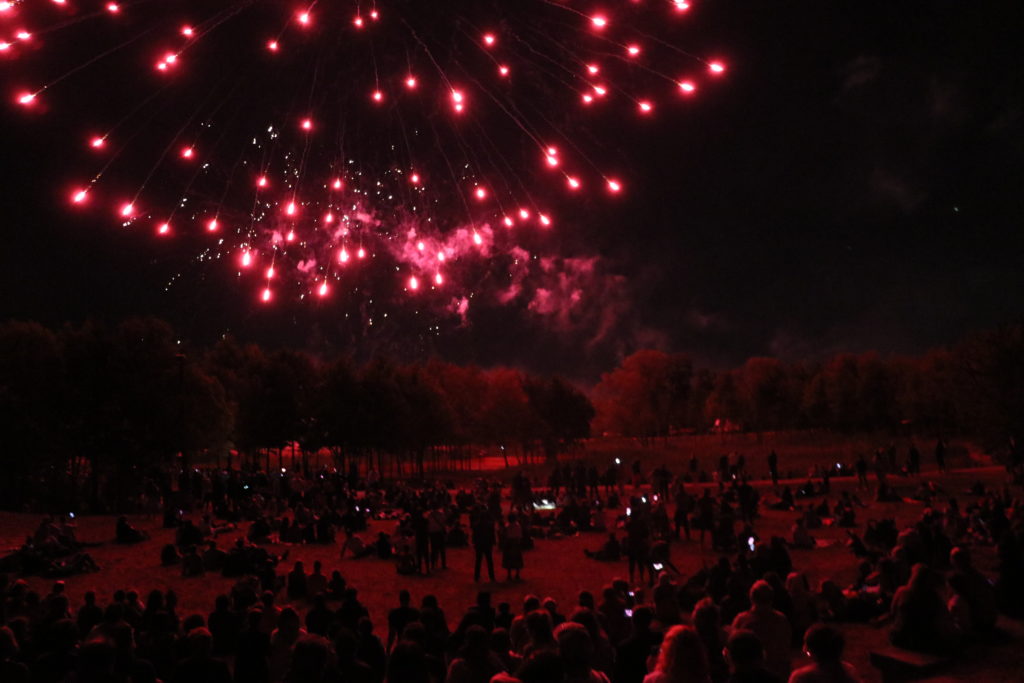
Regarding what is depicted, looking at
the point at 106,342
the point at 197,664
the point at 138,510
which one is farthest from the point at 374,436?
the point at 197,664

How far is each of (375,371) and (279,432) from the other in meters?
9.38

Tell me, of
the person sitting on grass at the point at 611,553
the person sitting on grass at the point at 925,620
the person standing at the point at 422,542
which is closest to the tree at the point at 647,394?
the person sitting on grass at the point at 611,553

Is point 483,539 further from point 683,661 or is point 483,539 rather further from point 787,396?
point 787,396

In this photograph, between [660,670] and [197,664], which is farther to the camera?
[197,664]

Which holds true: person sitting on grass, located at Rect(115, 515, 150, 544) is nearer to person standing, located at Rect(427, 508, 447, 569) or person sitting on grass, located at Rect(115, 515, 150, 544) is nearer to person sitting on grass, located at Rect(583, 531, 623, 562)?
person standing, located at Rect(427, 508, 447, 569)

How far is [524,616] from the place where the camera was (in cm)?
745

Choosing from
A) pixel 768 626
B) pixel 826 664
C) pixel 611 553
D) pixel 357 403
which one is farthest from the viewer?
pixel 357 403

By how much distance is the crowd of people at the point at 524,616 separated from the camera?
15.9ft

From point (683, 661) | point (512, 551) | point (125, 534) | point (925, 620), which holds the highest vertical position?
point (683, 661)

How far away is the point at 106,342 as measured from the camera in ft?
116

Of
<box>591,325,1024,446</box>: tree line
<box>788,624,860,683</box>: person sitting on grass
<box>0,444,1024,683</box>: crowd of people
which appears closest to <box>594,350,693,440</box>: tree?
<box>591,325,1024,446</box>: tree line

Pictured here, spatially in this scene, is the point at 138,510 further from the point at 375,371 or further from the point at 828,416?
the point at 828,416

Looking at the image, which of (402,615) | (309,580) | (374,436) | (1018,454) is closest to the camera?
(402,615)

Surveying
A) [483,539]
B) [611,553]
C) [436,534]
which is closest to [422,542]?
[436,534]
